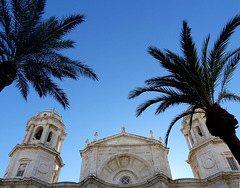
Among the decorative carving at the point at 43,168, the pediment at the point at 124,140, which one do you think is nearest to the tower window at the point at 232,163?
the pediment at the point at 124,140

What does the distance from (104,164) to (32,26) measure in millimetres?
17203

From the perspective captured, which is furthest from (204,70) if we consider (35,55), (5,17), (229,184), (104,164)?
(104,164)

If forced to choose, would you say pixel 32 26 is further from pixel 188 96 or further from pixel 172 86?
pixel 188 96

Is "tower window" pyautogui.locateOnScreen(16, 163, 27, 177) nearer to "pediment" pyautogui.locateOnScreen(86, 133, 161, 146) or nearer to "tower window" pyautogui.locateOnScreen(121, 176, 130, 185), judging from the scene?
"pediment" pyautogui.locateOnScreen(86, 133, 161, 146)

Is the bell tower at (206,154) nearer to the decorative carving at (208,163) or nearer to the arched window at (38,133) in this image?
the decorative carving at (208,163)

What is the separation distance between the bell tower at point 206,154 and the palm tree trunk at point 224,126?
47.4 ft

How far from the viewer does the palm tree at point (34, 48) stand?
34.2 ft

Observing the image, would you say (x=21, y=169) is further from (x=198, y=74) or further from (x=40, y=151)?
(x=198, y=74)

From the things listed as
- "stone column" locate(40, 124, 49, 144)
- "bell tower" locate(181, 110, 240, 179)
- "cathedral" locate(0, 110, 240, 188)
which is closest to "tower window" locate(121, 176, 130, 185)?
"cathedral" locate(0, 110, 240, 188)

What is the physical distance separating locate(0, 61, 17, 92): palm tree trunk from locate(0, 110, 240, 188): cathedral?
1436 cm

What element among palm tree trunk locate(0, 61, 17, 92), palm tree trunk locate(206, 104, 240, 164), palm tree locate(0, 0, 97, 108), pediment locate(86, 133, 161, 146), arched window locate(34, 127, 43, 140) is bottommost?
palm tree trunk locate(206, 104, 240, 164)

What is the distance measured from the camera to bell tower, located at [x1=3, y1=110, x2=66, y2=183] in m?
22.3

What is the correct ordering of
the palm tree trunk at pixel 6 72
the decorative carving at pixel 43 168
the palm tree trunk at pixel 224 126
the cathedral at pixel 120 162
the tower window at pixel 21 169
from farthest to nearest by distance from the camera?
the decorative carving at pixel 43 168, the tower window at pixel 21 169, the cathedral at pixel 120 162, the palm tree trunk at pixel 6 72, the palm tree trunk at pixel 224 126

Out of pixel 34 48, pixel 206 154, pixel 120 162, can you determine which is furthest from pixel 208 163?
pixel 34 48
